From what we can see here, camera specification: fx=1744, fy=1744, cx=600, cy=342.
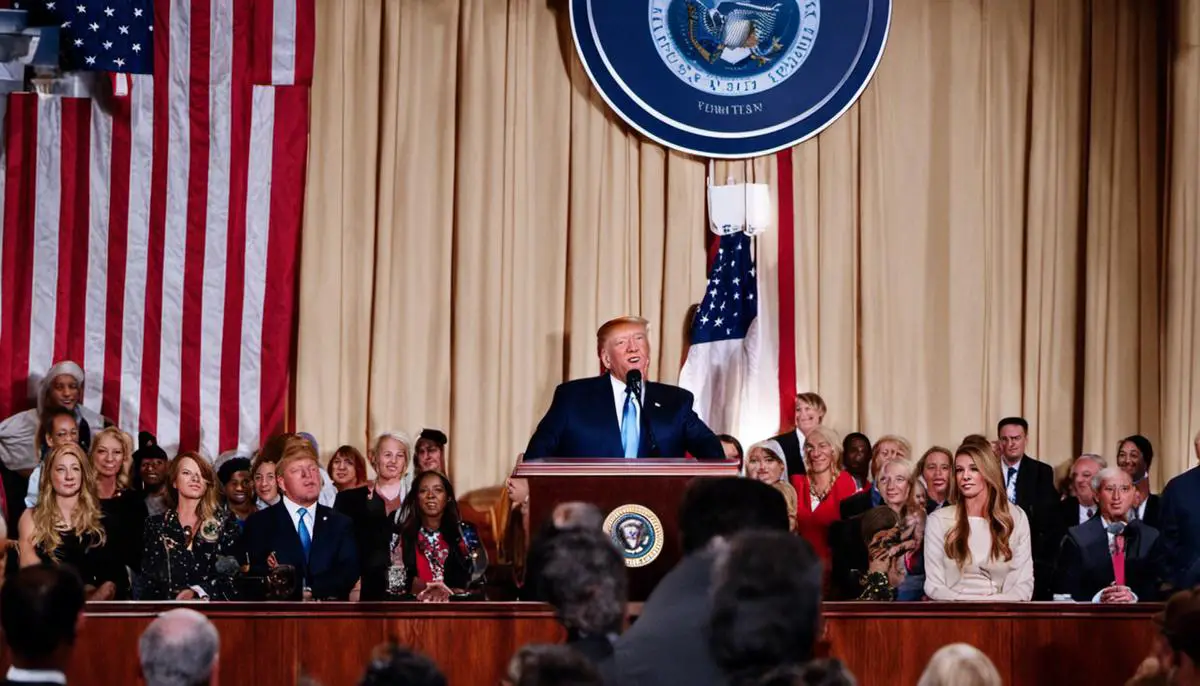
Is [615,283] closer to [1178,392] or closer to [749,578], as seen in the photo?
[1178,392]

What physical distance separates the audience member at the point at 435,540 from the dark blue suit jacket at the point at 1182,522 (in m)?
2.69

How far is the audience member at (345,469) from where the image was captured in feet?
31.6

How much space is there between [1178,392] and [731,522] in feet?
25.3

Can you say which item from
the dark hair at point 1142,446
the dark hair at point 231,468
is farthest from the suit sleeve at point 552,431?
the dark hair at point 1142,446

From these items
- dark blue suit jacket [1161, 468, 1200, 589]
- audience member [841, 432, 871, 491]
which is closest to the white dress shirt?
dark blue suit jacket [1161, 468, 1200, 589]

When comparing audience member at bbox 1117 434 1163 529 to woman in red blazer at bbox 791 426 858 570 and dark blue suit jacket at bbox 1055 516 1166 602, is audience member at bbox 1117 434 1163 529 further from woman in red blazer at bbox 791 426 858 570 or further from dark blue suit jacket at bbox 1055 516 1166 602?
dark blue suit jacket at bbox 1055 516 1166 602

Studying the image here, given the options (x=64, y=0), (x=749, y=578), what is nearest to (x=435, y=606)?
(x=749, y=578)

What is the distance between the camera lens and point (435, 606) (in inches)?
213

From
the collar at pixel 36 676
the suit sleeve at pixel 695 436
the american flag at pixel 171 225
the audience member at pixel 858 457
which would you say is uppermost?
the american flag at pixel 171 225

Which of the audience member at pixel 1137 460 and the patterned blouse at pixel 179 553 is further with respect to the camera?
the audience member at pixel 1137 460

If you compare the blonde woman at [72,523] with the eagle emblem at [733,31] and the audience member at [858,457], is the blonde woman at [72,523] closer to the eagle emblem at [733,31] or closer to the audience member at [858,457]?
the audience member at [858,457]

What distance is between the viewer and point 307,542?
22.9 feet

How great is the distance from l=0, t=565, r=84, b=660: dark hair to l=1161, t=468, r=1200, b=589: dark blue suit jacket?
4295 millimetres

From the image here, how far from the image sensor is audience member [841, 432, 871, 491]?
9.96 m
